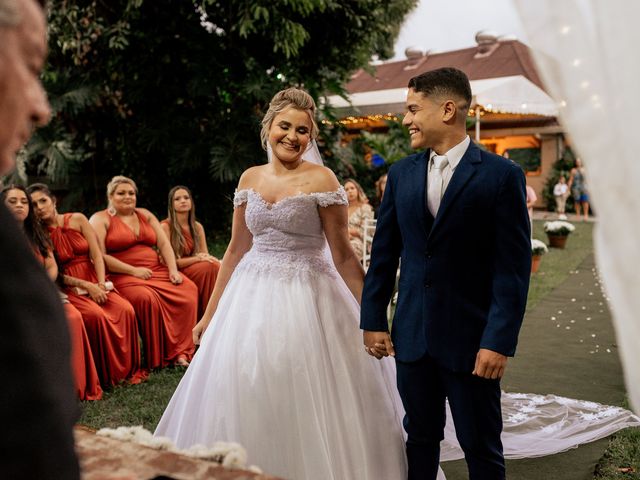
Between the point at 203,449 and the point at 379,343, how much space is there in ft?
5.25

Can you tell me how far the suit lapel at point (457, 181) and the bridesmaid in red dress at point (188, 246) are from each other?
4390 millimetres

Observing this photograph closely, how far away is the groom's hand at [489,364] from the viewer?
2.43 metres

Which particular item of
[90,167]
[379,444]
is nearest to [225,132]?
[90,167]

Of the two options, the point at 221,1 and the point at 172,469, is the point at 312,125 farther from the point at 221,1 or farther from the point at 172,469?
the point at 221,1

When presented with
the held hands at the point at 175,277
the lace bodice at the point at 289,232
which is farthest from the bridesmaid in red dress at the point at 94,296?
the lace bodice at the point at 289,232

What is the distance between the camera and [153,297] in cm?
587

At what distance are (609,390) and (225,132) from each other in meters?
7.94

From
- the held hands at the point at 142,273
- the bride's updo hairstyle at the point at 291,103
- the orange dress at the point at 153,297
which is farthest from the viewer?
the held hands at the point at 142,273

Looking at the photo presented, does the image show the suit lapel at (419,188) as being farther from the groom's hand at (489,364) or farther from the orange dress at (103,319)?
the orange dress at (103,319)

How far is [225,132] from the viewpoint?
1119 centimetres

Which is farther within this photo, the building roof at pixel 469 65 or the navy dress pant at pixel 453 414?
the building roof at pixel 469 65

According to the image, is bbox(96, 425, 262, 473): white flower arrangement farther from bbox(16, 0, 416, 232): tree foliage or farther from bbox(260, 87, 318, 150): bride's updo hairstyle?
bbox(16, 0, 416, 232): tree foliage

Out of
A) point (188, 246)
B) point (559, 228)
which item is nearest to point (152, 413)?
point (188, 246)

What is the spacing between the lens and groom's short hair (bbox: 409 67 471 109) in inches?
99.5
